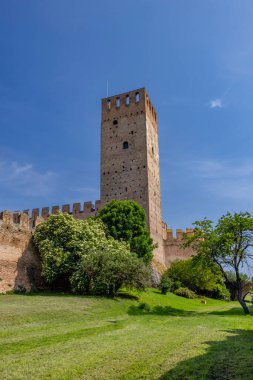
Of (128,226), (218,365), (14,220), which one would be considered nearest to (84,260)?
(14,220)

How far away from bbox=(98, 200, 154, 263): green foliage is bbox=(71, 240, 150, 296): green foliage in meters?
6.14

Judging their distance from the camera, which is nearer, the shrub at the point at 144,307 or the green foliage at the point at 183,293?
the shrub at the point at 144,307

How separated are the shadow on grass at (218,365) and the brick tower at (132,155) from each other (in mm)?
26229

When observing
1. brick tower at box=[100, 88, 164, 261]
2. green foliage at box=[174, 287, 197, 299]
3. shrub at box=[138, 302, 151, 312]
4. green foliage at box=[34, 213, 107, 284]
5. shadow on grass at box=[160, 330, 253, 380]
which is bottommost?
shadow on grass at box=[160, 330, 253, 380]

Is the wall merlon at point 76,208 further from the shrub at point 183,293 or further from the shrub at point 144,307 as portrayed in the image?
the shrub at point 144,307

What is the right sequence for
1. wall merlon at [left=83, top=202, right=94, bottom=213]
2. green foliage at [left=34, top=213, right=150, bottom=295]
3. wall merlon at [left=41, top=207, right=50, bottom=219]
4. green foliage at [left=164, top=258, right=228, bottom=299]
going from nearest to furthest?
green foliage at [left=34, top=213, right=150, bottom=295] < green foliage at [left=164, top=258, right=228, bottom=299] < wall merlon at [left=83, top=202, right=94, bottom=213] < wall merlon at [left=41, top=207, right=50, bottom=219]

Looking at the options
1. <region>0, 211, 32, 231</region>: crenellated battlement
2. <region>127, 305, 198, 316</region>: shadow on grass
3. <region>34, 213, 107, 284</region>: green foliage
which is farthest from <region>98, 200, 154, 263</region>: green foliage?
<region>127, 305, 198, 316</region>: shadow on grass

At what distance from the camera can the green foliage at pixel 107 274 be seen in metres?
18.5

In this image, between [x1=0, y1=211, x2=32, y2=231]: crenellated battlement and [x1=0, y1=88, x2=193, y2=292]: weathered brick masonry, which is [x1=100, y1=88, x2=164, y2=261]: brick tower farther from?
[x1=0, y1=211, x2=32, y2=231]: crenellated battlement

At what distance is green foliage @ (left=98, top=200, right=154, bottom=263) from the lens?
2584 centimetres

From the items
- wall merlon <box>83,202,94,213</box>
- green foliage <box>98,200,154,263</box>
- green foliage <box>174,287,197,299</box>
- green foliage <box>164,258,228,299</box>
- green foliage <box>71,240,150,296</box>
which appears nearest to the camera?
green foliage <box>71,240,150,296</box>

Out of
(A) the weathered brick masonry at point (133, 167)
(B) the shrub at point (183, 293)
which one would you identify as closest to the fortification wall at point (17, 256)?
(B) the shrub at point (183, 293)

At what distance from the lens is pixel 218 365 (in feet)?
19.5

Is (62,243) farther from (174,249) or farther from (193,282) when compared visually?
(174,249)
